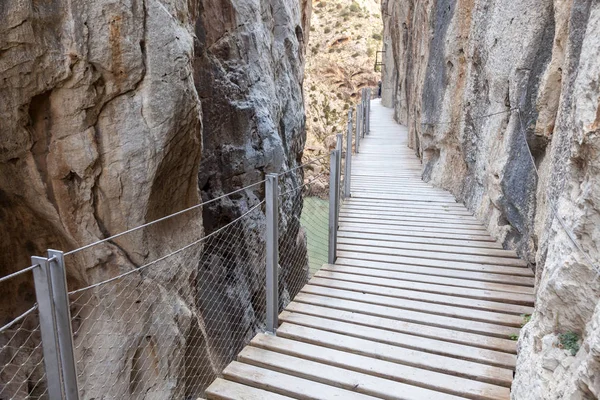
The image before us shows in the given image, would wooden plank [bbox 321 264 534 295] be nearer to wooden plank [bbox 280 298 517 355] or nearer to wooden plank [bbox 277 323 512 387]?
wooden plank [bbox 280 298 517 355]

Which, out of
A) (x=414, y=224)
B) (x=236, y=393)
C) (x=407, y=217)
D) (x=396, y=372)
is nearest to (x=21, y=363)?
(x=236, y=393)

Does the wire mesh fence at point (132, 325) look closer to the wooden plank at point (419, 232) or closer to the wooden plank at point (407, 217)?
the wooden plank at point (419, 232)

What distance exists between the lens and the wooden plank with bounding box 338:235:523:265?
562 cm

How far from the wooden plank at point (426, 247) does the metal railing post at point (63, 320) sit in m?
4.22

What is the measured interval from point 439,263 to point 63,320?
4.25 m

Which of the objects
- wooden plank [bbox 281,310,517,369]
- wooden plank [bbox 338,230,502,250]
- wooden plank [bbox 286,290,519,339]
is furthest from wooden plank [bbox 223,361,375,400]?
wooden plank [bbox 338,230,502,250]

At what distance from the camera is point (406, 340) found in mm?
4031

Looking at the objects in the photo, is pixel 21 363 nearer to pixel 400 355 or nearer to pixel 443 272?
pixel 400 355

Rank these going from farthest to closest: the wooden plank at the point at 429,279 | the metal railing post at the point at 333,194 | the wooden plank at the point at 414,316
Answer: the metal railing post at the point at 333,194, the wooden plank at the point at 429,279, the wooden plank at the point at 414,316

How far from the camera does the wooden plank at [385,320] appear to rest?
394 cm

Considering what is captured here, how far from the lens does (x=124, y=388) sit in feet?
16.3

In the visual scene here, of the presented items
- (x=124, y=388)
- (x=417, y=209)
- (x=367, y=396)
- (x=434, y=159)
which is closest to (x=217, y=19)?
(x=417, y=209)

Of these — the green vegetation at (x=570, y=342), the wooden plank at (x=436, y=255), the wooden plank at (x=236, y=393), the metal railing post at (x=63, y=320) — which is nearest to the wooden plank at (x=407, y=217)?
the wooden plank at (x=436, y=255)

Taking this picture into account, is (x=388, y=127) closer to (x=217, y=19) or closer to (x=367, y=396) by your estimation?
(x=217, y=19)
